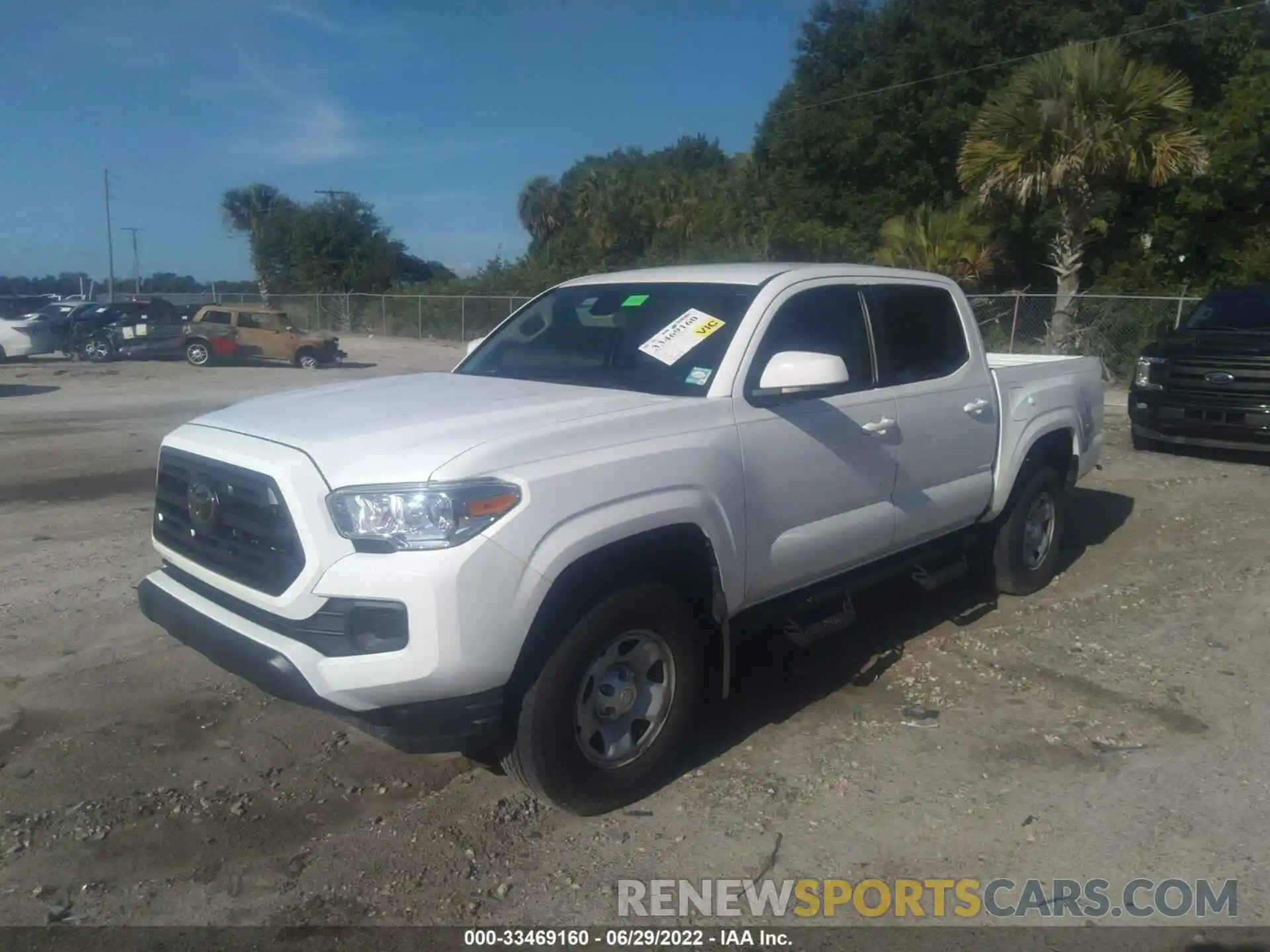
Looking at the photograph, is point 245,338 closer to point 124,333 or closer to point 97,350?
point 124,333

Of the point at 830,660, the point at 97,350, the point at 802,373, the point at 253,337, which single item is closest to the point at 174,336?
the point at 253,337

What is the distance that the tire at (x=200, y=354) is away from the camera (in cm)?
2555

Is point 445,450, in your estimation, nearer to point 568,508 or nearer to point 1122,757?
point 568,508

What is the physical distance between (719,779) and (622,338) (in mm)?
1933

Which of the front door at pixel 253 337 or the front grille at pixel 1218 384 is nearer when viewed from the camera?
the front grille at pixel 1218 384

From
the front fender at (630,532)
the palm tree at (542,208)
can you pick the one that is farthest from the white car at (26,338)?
the palm tree at (542,208)

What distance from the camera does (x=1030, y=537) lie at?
21.4 ft

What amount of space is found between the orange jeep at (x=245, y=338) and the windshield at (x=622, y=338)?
21988 millimetres

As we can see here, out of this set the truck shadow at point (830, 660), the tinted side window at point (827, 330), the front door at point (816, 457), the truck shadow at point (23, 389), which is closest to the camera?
the front door at point (816, 457)

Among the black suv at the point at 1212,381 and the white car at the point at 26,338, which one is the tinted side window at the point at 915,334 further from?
the white car at the point at 26,338

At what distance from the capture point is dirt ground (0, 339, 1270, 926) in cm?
354

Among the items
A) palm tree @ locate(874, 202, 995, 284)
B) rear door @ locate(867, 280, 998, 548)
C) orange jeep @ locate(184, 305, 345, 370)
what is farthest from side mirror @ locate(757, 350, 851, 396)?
orange jeep @ locate(184, 305, 345, 370)

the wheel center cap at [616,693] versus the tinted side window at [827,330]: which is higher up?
the tinted side window at [827,330]

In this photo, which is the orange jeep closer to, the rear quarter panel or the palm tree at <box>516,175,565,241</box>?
the rear quarter panel
